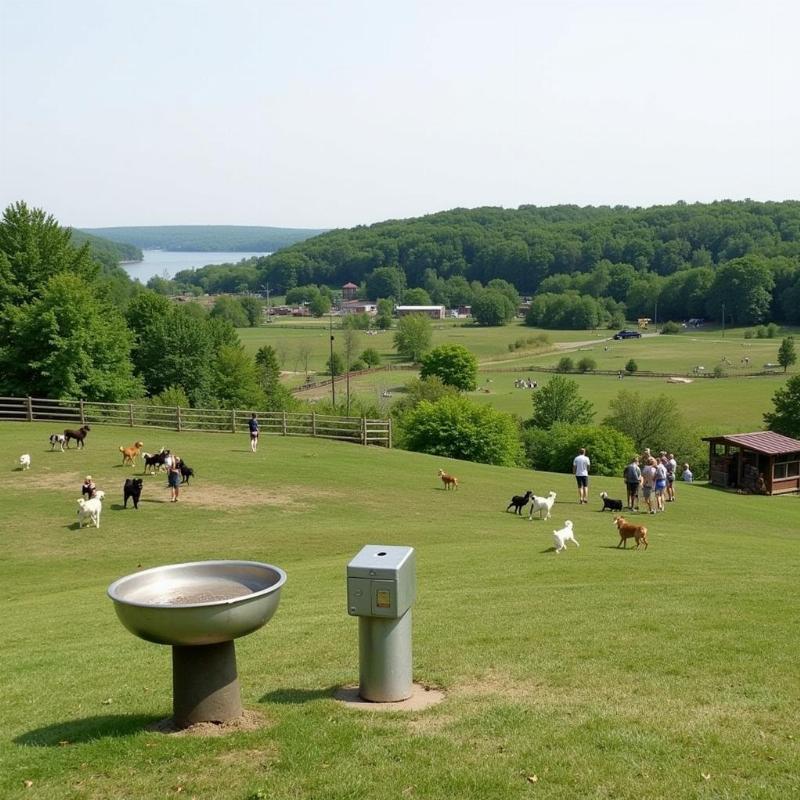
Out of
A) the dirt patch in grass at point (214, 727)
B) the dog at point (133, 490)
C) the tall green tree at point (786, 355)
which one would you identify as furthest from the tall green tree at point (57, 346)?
the tall green tree at point (786, 355)

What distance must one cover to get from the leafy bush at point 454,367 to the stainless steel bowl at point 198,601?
97.0 m

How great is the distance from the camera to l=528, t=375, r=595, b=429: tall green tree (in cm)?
8081

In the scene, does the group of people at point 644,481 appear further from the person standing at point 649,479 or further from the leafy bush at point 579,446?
the leafy bush at point 579,446

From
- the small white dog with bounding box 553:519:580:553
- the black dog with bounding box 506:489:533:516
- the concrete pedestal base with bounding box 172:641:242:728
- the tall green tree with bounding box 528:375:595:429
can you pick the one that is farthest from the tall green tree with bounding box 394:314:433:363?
the concrete pedestal base with bounding box 172:641:242:728

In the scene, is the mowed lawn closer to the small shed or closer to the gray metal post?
the gray metal post

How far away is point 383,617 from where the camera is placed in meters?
7.97

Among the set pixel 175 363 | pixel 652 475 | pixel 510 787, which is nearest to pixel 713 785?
pixel 510 787

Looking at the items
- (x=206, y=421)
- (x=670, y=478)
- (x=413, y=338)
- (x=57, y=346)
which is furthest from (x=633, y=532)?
(x=413, y=338)

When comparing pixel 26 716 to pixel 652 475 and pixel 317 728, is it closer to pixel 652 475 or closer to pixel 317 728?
pixel 317 728

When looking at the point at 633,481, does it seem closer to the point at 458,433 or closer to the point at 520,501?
the point at 520,501

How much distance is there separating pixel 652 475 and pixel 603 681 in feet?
59.8

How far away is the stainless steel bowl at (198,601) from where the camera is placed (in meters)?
7.08

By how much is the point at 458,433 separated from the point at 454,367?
181ft

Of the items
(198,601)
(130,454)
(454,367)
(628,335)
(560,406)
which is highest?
(628,335)
